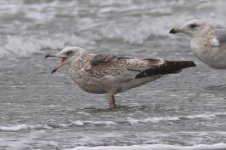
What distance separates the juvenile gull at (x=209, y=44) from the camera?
29.8 feet

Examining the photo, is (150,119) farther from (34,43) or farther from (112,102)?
(34,43)

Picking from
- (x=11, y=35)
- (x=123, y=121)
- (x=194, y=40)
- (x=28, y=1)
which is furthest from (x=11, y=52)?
(x=28, y=1)

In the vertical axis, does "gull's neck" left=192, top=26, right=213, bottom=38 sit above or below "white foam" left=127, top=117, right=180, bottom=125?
above

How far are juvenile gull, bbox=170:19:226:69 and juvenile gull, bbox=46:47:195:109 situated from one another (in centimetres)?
178

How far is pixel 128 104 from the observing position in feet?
25.7

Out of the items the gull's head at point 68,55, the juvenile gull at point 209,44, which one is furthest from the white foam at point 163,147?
the juvenile gull at point 209,44

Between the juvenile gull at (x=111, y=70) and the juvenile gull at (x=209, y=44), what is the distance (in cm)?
178

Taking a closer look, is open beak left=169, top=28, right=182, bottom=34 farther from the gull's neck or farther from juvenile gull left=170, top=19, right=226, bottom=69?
the gull's neck

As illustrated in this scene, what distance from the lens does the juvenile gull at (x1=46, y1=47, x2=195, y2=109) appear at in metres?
7.33

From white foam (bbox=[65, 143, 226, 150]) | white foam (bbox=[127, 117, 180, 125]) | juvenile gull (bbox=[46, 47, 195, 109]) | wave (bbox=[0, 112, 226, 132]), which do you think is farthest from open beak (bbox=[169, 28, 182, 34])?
white foam (bbox=[65, 143, 226, 150])

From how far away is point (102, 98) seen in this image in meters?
8.21

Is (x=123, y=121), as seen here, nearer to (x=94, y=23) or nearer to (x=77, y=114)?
(x=77, y=114)

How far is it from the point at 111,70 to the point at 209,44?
207cm

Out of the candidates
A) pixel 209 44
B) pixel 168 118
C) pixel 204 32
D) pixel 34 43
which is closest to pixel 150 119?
pixel 168 118
